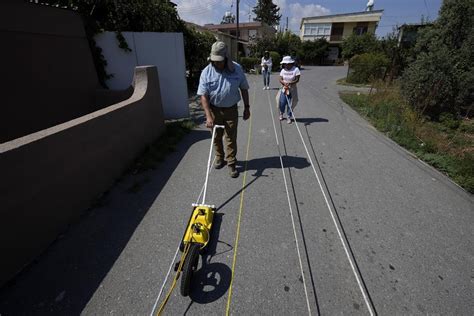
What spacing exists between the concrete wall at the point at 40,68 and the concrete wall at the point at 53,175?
2.29 m

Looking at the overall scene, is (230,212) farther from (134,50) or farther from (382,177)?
(134,50)

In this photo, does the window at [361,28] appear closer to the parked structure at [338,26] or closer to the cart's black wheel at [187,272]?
the parked structure at [338,26]

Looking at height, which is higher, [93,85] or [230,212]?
[93,85]

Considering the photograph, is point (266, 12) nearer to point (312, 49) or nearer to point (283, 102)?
point (312, 49)

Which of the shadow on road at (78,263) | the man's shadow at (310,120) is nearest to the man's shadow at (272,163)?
the shadow on road at (78,263)

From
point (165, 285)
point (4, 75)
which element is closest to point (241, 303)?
point (165, 285)

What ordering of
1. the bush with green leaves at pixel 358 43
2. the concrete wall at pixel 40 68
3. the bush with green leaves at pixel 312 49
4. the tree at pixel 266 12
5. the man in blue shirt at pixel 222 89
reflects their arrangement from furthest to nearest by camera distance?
the tree at pixel 266 12 → the bush with green leaves at pixel 312 49 → the bush with green leaves at pixel 358 43 → the concrete wall at pixel 40 68 → the man in blue shirt at pixel 222 89

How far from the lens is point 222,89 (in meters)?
3.36

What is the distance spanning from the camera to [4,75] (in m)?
4.15

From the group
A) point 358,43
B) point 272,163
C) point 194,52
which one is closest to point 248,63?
point 194,52

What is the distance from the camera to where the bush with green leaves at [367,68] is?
588 inches

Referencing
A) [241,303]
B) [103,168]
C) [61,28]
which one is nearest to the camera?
[241,303]

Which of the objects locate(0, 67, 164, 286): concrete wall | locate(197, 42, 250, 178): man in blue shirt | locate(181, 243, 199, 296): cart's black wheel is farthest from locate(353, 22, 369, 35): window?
locate(181, 243, 199, 296): cart's black wheel

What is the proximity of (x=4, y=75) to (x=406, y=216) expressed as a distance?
673 cm
